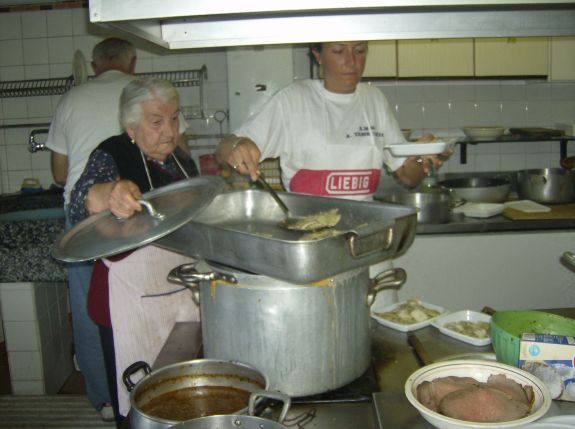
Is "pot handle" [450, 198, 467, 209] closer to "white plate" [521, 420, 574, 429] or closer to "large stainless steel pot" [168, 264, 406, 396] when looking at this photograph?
"large stainless steel pot" [168, 264, 406, 396]

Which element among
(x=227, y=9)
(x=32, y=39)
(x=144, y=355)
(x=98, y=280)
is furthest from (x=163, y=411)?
(x=32, y=39)

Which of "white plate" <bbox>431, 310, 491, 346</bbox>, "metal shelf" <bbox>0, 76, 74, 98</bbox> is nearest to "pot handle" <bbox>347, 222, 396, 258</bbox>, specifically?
"white plate" <bbox>431, 310, 491, 346</bbox>

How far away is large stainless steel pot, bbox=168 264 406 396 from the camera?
43.9 inches

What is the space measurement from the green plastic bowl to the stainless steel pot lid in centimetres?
64

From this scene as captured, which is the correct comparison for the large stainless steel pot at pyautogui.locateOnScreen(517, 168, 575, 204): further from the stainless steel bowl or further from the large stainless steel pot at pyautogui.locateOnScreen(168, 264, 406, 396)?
the large stainless steel pot at pyautogui.locateOnScreen(168, 264, 406, 396)

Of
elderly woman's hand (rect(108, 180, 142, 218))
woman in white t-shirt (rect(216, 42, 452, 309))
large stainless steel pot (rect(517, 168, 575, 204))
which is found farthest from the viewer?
large stainless steel pot (rect(517, 168, 575, 204))

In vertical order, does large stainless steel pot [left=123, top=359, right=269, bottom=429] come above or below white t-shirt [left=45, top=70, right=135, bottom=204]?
below

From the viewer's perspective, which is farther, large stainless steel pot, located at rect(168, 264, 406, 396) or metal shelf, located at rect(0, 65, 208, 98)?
metal shelf, located at rect(0, 65, 208, 98)

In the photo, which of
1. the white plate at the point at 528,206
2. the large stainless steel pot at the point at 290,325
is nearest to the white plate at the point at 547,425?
the large stainless steel pot at the point at 290,325

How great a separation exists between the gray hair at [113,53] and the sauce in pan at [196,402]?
7.72 feet

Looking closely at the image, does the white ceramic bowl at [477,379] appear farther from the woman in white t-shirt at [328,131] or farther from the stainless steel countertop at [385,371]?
the woman in white t-shirt at [328,131]

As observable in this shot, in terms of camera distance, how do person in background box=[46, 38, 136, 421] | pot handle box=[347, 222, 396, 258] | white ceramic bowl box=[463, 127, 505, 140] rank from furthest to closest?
1. white ceramic bowl box=[463, 127, 505, 140]
2. person in background box=[46, 38, 136, 421]
3. pot handle box=[347, 222, 396, 258]

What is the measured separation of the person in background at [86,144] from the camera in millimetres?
2812

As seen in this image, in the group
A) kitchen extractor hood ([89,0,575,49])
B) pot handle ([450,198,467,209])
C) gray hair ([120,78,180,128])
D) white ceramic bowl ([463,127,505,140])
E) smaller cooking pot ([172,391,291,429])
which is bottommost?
smaller cooking pot ([172,391,291,429])
